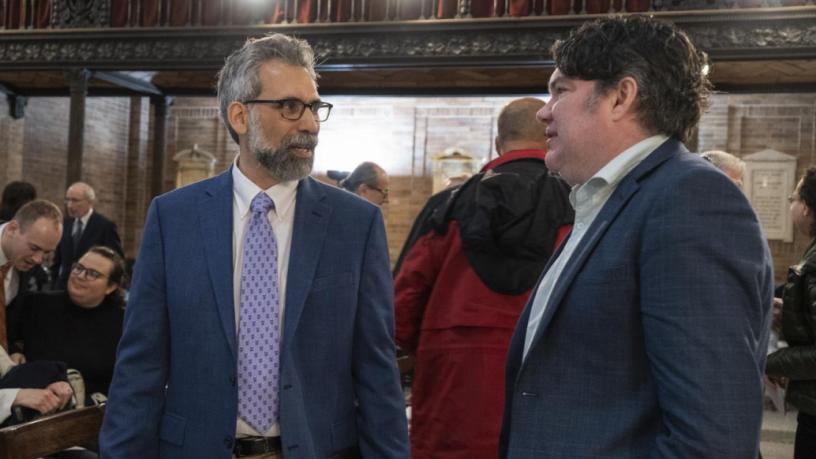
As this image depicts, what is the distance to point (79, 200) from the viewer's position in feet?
27.4

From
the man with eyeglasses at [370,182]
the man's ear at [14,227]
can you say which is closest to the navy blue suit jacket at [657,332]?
the man's ear at [14,227]

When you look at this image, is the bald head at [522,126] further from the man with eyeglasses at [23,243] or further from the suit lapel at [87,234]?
the suit lapel at [87,234]

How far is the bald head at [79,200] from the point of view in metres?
8.34

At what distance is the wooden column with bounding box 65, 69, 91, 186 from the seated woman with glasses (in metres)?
5.77

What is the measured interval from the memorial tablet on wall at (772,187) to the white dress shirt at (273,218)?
10630 millimetres

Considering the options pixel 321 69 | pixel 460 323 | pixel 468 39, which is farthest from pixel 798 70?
pixel 460 323

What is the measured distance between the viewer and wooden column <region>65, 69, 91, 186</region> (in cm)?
976

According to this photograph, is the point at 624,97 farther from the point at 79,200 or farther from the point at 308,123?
the point at 79,200

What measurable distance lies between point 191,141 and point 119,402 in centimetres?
1307

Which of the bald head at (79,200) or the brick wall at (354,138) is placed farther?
the brick wall at (354,138)

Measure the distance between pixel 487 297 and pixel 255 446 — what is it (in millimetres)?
1105

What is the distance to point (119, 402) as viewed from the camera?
216 centimetres

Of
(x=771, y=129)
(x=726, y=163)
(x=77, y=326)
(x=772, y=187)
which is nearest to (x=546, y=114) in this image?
(x=726, y=163)

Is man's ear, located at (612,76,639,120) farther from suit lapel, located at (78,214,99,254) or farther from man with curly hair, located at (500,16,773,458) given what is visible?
suit lapel, located at (78,214,99,254)
